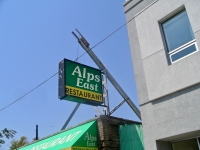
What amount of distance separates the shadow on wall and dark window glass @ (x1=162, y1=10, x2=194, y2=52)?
10.6ft

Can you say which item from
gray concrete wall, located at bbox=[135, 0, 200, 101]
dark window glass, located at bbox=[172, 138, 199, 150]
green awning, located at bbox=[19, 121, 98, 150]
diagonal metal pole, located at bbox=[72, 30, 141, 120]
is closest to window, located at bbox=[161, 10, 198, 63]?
gray concrete wall, located at bbox=[135, 0, 200, 101]

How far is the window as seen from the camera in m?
6.73

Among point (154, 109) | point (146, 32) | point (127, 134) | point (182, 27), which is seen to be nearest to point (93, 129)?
point (127, 134)

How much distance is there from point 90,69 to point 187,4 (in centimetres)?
517

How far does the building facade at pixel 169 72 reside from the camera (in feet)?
20.3

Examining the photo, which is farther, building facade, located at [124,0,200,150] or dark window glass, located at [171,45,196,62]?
dark window glass, located at [171,45,196,62]

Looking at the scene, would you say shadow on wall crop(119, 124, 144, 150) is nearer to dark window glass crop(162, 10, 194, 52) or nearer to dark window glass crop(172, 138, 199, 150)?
dark window glass crop(172, 138, 199, 150)

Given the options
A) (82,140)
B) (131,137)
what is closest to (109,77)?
(131,137)

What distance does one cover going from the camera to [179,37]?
7078 millimetres

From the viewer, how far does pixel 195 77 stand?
6.11 metres

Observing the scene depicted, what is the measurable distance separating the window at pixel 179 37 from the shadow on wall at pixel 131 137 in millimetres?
3037

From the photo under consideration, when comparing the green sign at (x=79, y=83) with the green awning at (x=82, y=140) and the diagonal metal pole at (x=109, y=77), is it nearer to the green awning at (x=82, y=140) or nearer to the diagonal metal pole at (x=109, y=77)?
the green awning at (x=82, y=140)

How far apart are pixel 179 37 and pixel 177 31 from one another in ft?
0.76

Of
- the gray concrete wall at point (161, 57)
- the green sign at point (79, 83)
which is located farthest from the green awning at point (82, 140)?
the gray concrete wall at point (161, 57)
